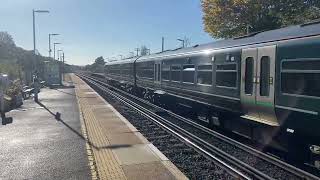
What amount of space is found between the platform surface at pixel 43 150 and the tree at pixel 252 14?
761 inches

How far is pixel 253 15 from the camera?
1505 inches

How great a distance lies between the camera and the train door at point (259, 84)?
446 inches

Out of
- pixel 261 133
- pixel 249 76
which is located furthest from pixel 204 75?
pixel 261 133

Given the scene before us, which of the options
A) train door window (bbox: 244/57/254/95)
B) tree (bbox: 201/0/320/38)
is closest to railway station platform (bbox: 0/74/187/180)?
train door window (bbox: 244/57/254/95)

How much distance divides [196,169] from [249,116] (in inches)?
109

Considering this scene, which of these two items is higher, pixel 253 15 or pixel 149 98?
pixel 253 15

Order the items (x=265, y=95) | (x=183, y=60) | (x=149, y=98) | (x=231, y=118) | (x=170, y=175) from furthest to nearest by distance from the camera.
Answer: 1. (x=149, y=98)
2. (x=183, y=60)
3. (x=231, y=118)
4. (x=265, y=95)
5. (x=170, y=175)

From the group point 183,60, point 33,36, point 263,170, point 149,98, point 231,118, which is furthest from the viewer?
point 33,36

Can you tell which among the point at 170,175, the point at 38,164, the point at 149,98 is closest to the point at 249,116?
the point at 170,175

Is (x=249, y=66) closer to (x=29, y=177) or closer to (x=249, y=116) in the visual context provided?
(x=249, y=116)

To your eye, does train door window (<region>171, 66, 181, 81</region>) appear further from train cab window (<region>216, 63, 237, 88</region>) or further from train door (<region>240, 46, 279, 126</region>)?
train door (<region>240, 46, 279, 126</region>)

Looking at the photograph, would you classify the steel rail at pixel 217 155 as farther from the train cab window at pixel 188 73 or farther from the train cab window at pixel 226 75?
the train cab window at pixel 188 73

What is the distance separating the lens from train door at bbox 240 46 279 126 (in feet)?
37.1

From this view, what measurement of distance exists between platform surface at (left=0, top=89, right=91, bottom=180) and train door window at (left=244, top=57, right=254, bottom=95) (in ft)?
14.8
